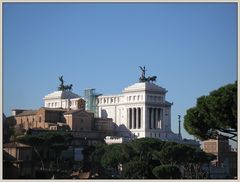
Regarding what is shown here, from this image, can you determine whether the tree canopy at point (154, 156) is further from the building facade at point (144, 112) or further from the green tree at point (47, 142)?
the building facade at point (144, 112)

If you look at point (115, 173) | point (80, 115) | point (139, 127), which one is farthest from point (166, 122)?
point (115, 173)

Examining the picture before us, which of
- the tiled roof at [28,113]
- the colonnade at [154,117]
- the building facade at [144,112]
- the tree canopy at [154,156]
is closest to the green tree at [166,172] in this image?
the tree canopy at [154,156]

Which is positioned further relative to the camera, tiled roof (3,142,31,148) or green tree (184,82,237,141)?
tiled roof (3,142,31,148)

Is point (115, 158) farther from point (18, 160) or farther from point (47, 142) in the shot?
point (18, 160)

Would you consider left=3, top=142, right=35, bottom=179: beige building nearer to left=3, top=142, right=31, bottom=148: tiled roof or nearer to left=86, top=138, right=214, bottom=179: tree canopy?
left=3, top=142, right=31, bottom=148: tiled roof

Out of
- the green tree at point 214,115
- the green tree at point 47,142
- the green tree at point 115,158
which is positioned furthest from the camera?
the green tree at point 47,142

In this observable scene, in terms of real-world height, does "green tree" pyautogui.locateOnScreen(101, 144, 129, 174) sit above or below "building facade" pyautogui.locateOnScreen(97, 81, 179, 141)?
below

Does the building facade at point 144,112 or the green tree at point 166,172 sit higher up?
the building facade at point 144,112

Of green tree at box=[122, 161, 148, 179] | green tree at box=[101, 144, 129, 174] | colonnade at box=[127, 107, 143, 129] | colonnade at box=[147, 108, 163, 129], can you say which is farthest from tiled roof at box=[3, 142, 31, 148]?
colonnade at box=[147, 108, 163, 129]

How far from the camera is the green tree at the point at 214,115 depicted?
2917 cm

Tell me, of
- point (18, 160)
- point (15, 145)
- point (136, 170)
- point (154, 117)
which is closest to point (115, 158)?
point (136, 170)

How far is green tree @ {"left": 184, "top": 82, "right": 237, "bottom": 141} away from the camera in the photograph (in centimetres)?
2917

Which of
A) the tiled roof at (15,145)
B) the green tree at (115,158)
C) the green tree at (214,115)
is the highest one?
the green tree at (214,115)

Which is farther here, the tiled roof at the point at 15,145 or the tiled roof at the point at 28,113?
the tiled roof at the point at 28,113
